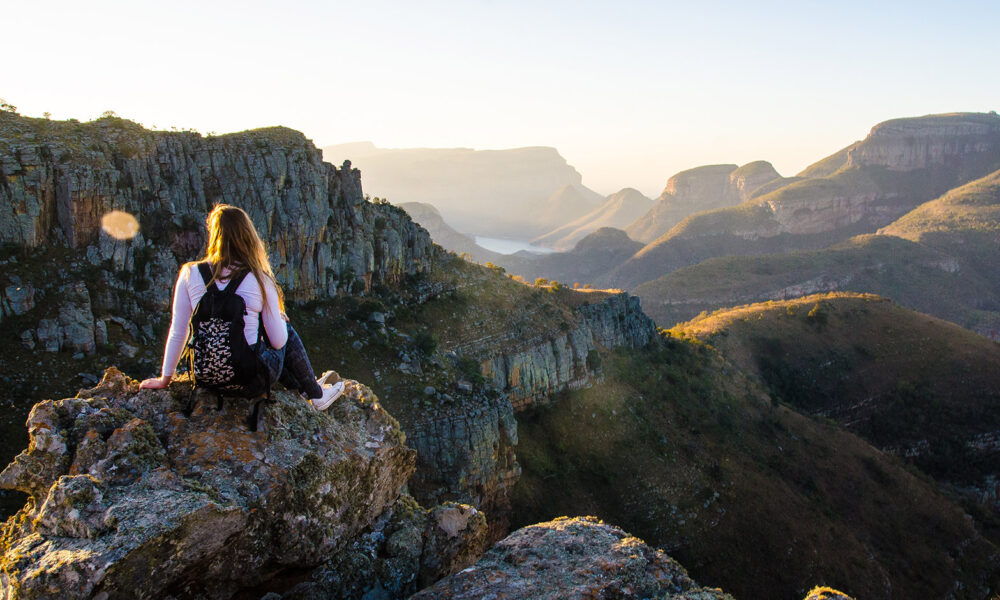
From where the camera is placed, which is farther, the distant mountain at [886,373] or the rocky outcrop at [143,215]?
the distant mountain at [886,373]

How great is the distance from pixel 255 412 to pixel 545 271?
5418 inches

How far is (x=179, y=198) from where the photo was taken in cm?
1983

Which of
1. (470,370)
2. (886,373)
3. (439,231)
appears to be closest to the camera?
(470,370)

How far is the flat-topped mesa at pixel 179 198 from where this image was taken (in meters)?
16.8

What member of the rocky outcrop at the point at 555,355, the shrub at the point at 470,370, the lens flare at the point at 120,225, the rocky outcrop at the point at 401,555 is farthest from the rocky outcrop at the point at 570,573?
the lens flare at the point at 120,225

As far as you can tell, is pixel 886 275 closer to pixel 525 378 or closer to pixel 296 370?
pixel 525 378

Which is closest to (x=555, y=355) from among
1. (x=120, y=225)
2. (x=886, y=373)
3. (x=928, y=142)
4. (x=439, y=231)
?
(x=120, y=225)

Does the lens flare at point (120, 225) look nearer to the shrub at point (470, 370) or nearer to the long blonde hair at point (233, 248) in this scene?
the shrub at point (470, 370)

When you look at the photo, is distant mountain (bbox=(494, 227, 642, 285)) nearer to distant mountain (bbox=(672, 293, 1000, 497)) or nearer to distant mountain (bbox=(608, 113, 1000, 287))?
distant mountain (bbox=(608, 113, 1000, 287))

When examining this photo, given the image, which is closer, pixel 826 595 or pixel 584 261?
pixel 826 595

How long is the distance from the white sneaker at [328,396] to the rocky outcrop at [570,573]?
239 cm

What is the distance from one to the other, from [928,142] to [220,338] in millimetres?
213242

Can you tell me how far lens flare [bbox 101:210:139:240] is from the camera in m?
18.0

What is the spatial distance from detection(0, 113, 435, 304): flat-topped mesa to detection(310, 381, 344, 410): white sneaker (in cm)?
1522
